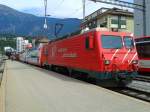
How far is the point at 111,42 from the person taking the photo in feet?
59.1

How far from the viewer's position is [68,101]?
12062 mm

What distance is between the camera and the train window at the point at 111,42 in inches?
696

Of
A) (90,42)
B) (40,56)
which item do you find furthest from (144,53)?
(40,56)

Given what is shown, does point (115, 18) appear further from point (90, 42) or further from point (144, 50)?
Result: point (90, 42)

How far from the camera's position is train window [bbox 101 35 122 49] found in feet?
58.0

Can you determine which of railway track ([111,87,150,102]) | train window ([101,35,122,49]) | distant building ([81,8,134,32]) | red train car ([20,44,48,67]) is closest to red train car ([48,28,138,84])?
train window ([101,35,122,49])

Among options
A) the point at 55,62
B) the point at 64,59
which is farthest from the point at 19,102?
the point at 55,62

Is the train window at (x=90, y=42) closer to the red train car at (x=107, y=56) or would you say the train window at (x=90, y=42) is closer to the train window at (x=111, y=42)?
the red train car at (x=107, y=56)

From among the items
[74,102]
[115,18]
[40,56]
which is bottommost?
[74,102]

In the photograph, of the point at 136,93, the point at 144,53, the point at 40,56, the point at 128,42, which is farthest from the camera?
the point at 40,56

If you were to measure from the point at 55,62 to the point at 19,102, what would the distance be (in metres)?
17.2

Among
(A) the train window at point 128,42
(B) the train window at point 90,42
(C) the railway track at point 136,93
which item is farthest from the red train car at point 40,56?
(C) the railway track at point 136,93

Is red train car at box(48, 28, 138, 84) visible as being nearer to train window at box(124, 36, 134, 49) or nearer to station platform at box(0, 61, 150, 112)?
train window at box(124, 36, 134, 49)

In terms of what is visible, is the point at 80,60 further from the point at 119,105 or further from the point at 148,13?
the point at 148,13
